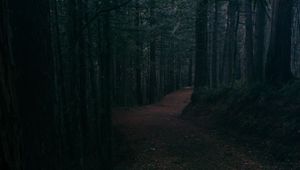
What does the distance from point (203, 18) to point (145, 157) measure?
10.8 meters

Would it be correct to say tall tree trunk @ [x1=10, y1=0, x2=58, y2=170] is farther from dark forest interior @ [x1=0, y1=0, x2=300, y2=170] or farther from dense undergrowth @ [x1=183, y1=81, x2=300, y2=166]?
dense undergrowth @ [x1=183, y1=81, x2=300, y2=166]

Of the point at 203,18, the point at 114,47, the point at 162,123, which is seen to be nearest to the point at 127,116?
the point at 162,123

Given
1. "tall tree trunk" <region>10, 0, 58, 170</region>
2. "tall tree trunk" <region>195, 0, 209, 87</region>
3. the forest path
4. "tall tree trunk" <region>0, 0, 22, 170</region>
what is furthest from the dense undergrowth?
"tall tree trunk" <region>0, 0, 22, 170</region>

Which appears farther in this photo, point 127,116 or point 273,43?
point 127,116

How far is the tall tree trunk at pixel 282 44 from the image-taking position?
13.4 meters

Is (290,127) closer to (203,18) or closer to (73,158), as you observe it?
(73,158)

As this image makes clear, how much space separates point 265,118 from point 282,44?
2.96 meters

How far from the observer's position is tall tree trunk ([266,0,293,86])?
43.9 feet

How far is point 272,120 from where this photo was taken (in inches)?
468

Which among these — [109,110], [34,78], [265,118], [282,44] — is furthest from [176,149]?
[34,78]

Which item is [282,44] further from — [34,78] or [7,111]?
[7,111]

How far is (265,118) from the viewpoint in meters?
12.2

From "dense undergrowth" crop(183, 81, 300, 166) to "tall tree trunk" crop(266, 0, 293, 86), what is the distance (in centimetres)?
46

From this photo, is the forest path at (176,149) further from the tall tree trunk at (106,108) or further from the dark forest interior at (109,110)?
the tall tree trunk at (106,108)
